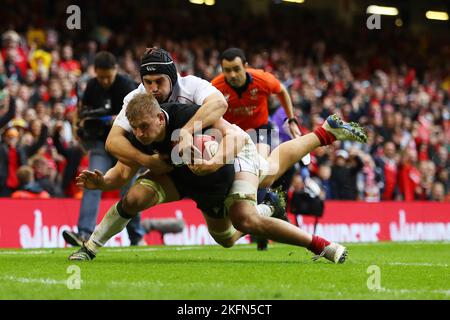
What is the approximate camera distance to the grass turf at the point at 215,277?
601 centimetres

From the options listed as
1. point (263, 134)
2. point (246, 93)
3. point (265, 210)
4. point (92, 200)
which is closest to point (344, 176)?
point (263, 134)

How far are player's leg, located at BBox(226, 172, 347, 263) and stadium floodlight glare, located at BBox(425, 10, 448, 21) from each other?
100 feet

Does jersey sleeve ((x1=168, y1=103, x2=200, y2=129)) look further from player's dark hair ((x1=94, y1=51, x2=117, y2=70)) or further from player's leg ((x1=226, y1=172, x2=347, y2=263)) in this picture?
player's dark hair ((x1=94, y1=51, x2=117, y2=70))

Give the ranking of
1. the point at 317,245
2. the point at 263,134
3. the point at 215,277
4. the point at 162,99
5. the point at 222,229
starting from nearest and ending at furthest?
the point at 215,277, the point at 317,245, the point at 162,99, the point at 222,229, the point at 263,134

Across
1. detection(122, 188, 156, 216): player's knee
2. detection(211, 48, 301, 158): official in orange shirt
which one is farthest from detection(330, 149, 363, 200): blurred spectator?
detection(122, 188, 156, 216): player's knee

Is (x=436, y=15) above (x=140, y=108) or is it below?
above

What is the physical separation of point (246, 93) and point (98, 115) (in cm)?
172

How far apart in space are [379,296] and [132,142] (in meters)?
3.16

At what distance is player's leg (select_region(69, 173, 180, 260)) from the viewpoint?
27.6 feet

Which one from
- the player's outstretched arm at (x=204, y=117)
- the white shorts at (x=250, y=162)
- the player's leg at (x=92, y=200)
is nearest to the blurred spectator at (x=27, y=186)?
the player's leg at (x=92, y=200)

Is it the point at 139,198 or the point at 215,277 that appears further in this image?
the point at 139,198

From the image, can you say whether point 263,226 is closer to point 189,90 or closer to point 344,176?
point 189,90

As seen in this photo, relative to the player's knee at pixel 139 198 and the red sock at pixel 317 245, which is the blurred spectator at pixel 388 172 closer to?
the red sock at pixel 317 245

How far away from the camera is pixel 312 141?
891 cm
